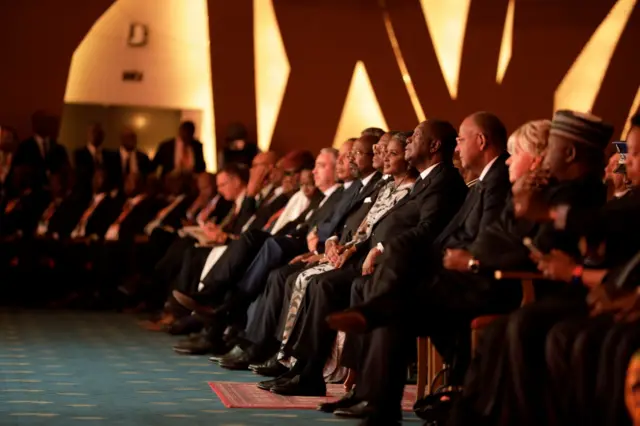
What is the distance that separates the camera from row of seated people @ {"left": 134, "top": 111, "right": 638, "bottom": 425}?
3.81 metres

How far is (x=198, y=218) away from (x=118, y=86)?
333 centimetres

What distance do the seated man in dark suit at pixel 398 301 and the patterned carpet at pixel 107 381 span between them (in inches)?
18.7

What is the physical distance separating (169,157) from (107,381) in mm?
5884

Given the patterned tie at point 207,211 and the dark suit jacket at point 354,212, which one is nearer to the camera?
the dark suit jacket at point 354,212

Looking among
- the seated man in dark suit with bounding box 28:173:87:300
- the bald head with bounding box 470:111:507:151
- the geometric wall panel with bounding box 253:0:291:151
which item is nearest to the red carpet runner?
the bald head with bounding box 470:111:507:151

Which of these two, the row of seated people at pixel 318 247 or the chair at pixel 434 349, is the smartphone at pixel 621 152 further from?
the chair at pixel 434 349

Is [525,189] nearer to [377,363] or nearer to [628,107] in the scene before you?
[377,363]

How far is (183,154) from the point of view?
11219 millimetres

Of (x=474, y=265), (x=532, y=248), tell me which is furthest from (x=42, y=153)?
(x=532, y=248)

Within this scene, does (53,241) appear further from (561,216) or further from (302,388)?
(561,216)

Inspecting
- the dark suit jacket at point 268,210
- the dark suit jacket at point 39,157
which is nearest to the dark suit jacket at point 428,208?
the dark suit jacket at point 268,210

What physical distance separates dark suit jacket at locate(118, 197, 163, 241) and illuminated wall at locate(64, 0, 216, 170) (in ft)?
6.66

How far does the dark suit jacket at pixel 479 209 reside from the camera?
436 cm

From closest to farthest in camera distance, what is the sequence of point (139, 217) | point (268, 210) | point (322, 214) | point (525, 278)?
point (525, 278) → point (322, 214) → point (268, 210) → point (139, 217)
